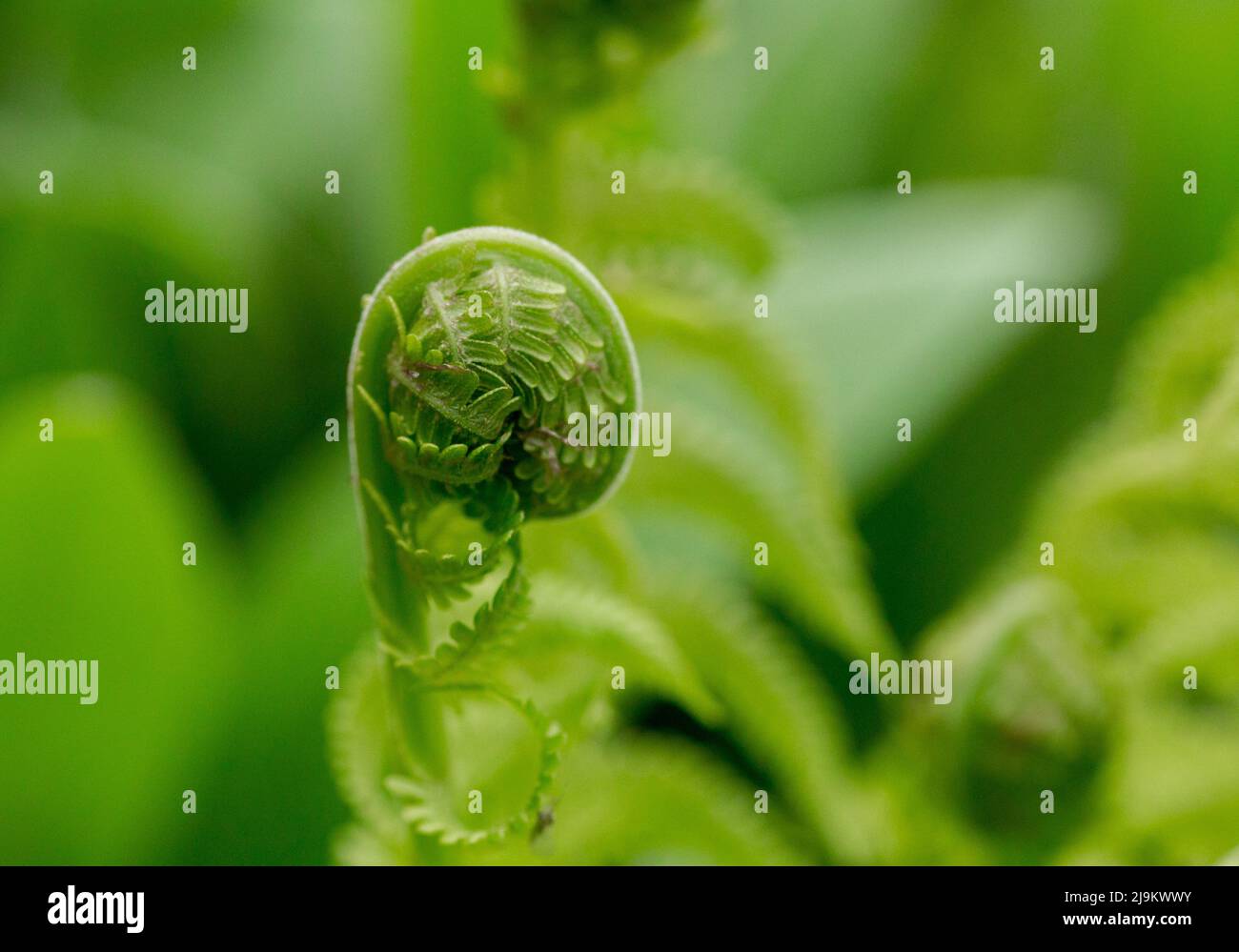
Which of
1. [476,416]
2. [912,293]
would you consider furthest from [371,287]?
[476,416]

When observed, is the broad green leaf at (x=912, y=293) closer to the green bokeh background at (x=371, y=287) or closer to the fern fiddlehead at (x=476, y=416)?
the green bokeh background at (x=371, y=287)

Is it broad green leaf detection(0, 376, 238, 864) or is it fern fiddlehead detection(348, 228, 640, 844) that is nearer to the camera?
fern fiddlehead detection(348, 228, 640, 844)

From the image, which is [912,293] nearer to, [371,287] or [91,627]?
[371,287]

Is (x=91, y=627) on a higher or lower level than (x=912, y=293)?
lower

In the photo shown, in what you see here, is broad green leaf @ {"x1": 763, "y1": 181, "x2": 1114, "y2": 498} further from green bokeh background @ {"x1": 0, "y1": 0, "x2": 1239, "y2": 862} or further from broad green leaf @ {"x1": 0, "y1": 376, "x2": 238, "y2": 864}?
broad green leaf @ {"x1": 0, "y1": 376, "x2": 238, "y2": 864}

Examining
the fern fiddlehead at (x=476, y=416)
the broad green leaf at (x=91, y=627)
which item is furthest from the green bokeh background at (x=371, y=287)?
the fern fiddlehead at (x=476, y=416)

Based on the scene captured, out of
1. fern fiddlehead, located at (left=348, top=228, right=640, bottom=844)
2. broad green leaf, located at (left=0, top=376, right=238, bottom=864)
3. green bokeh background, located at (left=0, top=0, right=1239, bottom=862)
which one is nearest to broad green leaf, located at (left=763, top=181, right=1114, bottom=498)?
green bokeh background, located at (left=0, top=0, right=1239, bottom=862)
